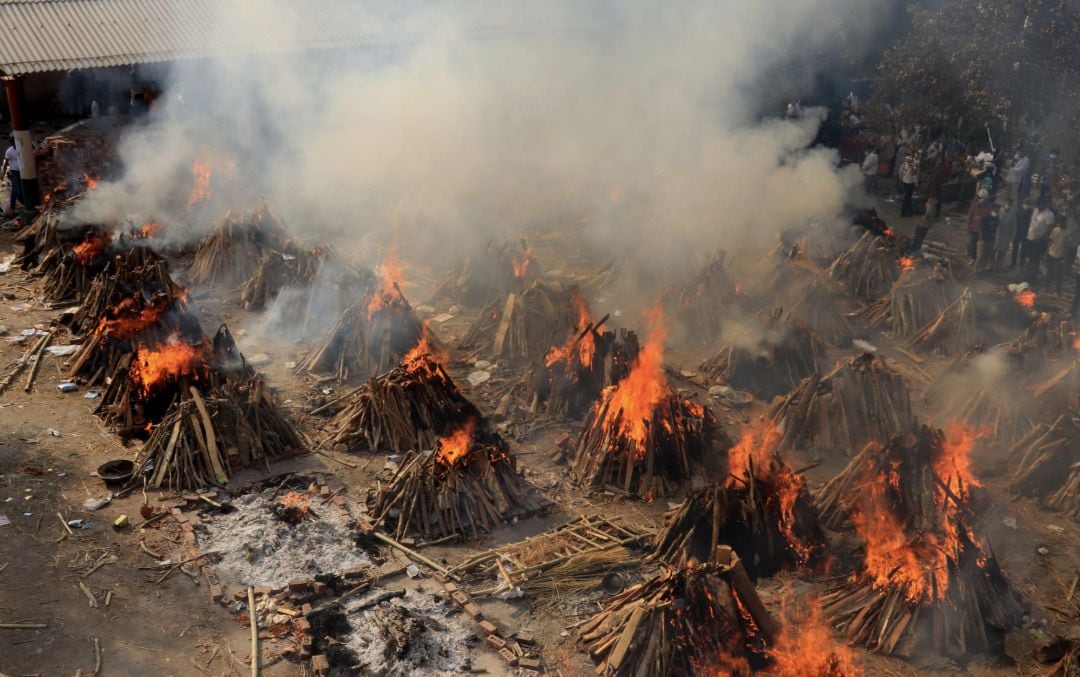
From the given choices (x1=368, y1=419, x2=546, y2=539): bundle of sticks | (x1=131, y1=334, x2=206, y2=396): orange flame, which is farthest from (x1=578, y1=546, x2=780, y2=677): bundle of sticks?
(x1=131, y1=334, x2=206, y2=396): orange flame

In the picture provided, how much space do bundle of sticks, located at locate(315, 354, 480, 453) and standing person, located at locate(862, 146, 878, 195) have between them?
14.6 metres

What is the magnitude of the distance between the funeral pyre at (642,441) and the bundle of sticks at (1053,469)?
11.1ft

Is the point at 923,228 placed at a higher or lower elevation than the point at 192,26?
lower

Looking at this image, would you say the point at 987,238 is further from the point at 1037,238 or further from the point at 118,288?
the point at 118,288

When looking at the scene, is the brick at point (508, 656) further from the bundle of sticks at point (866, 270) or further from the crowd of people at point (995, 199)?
the crowd of people at point (995, 199)

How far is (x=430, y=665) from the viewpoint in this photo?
7594 millimetres

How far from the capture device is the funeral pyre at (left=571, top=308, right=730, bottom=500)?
1020 centimetres

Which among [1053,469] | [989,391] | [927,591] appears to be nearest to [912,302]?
[989,391]

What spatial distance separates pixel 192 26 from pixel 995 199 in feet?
54.8

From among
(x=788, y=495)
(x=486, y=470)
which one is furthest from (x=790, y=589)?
(x=486, y=470)

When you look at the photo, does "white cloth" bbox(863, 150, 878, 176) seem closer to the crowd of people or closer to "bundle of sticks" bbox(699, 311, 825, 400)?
the crowd of people

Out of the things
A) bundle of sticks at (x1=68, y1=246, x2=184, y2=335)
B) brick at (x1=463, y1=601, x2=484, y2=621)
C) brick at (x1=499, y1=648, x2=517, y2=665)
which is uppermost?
bundle of sticks at (x1=68, y1=246, x2=184, y2=335)

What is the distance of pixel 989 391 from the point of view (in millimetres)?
11539

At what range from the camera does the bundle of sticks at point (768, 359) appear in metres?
12.6
